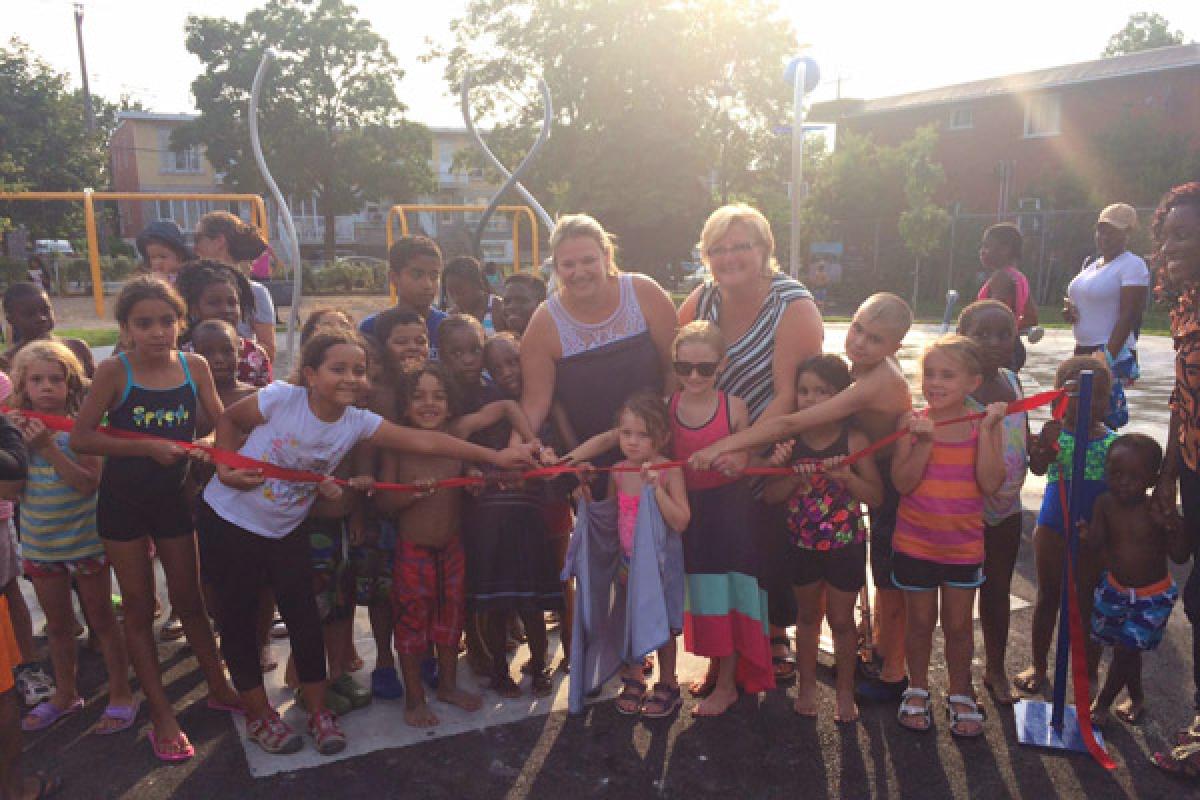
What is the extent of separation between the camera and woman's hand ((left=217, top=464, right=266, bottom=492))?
123 inches

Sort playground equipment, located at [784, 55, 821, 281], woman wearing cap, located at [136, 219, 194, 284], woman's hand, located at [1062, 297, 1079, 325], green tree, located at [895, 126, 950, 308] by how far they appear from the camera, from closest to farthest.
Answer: woman wearing cap, located at [136, 219, 194, 284], woman's hand, located at [1062, 297, 1079, 325], playground equipment, located at [784, 55, 821, 281], green tree, located at [895, 126, 950, 308]

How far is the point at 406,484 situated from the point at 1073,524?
8.54 feet

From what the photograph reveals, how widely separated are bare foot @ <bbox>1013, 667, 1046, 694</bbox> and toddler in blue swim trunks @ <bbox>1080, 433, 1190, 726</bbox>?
0.26m

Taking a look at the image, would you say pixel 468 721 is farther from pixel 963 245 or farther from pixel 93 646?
pixel 963 245

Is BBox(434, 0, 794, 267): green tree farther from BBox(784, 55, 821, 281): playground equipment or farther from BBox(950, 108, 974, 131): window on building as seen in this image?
BBox(784, 55, 821, 281): playground equipment

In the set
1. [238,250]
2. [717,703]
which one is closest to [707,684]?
[717,703]

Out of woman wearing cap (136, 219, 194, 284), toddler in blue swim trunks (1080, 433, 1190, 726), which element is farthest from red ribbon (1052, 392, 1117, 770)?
woman wearing cap (136, 219, 194, 284)

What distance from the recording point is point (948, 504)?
3.25m

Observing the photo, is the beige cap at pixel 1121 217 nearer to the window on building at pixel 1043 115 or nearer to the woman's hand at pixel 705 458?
the woman's hand at pixel 705 458

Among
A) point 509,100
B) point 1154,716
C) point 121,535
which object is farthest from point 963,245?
point 121,535

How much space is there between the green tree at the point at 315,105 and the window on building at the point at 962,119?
22591mm

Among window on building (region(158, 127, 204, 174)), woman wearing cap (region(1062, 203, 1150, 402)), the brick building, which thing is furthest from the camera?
window on building (region(158, 127, 204, 174))

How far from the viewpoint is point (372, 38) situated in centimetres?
3869

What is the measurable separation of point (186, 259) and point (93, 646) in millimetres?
2168
